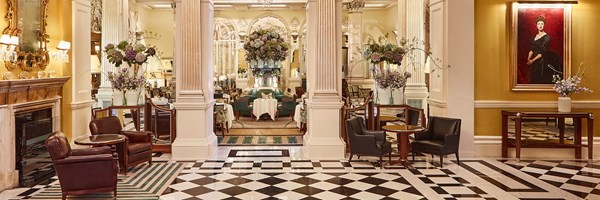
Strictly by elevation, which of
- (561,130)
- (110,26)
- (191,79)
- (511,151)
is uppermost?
(110,26)

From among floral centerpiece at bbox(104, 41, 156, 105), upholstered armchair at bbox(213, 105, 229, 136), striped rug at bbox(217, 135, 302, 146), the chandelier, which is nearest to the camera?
floral centerpiece at bbox(104, 41, 156, 105)

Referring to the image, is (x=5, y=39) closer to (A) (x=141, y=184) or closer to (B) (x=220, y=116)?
(A) (x=141, y=184)

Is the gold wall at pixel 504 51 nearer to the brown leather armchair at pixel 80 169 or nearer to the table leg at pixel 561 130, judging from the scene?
the table leg at pixel 561 130

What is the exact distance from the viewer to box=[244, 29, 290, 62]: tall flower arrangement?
14.0 m

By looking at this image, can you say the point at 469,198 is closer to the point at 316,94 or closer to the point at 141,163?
the point at 316,94

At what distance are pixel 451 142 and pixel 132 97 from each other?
5643 millimetres

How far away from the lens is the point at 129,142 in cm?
816

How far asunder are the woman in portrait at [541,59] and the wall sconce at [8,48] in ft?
26.6

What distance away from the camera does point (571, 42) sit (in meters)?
8.95

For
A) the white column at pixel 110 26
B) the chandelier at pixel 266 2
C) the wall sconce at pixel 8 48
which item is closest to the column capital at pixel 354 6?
the chandelier at pixel 266 2

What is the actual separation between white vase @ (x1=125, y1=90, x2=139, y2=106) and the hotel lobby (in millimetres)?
20

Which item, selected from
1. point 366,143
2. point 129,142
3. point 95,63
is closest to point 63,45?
point 129,142

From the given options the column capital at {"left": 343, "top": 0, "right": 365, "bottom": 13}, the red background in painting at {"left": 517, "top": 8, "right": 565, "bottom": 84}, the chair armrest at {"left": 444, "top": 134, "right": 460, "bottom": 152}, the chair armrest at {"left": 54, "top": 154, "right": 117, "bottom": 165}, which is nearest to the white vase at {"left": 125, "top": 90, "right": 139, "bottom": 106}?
the chair armrest at {"left": 54, "top": 154, "right": 117, "bottom": 165}

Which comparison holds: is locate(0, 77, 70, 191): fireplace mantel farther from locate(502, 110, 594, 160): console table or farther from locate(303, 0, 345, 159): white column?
locate(502, 110, 594, 160): console table
